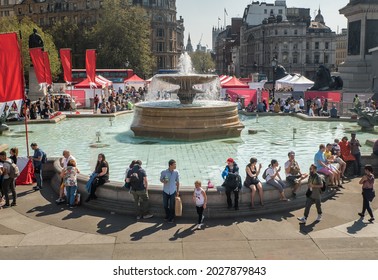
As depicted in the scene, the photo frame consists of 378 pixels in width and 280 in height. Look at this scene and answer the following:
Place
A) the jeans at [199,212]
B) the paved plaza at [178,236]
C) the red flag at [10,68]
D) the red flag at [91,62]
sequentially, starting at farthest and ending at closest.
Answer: the red flag at [91,62] → the red flag at [10,68] → the jeans at [199,212] → the paved plaza at [178,236]

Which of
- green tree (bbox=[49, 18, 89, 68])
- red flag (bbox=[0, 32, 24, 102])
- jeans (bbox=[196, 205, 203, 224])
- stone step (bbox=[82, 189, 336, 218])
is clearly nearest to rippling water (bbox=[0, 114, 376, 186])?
stone step (bbox=[82, 189, 336, 218])

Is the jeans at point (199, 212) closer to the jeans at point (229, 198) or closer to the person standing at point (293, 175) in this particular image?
the jeans at point (229, 198)

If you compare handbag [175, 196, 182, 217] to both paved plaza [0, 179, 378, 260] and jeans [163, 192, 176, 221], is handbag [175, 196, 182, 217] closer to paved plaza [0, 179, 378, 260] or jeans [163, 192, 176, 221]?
jeans [163, 192, 176, 221]

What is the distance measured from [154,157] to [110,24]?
6094cm

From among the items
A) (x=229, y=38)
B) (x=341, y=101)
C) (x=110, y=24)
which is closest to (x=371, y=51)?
(x=341, y=101)

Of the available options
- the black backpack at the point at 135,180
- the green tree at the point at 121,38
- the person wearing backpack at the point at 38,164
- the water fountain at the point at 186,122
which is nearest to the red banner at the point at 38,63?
the water fountain at the point at 186,122

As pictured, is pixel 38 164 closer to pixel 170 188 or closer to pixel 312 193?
pixel 170 188

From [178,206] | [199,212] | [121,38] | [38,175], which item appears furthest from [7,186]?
[121,38]

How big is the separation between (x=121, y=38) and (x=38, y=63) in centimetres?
4586

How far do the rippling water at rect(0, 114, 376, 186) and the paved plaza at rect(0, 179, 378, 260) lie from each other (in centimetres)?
244

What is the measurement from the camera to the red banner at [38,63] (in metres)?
28.2

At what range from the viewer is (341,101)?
107 feet

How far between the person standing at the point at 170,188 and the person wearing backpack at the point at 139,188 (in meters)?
0.47

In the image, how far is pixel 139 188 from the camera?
10.7m
